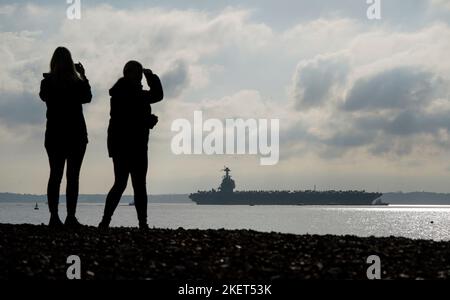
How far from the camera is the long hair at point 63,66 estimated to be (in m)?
11.4

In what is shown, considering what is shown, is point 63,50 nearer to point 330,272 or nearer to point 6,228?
point 6,228

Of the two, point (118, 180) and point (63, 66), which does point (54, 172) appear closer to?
point (118, 180)

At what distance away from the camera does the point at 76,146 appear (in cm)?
1153

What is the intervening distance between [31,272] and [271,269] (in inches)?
110

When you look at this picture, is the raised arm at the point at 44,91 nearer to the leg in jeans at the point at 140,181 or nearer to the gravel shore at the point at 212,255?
the leg in jeans at the point at 140,181

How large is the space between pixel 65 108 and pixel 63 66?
0.73 m

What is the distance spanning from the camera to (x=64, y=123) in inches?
456

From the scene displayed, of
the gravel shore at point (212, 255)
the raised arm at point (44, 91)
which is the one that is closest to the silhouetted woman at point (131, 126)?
the raised arm at point (44, 91)

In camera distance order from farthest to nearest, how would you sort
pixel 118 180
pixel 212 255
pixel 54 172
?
pixel 118 180 < pixel 54 172 < pixel 212 255

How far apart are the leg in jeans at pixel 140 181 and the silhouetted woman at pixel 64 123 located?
937mm

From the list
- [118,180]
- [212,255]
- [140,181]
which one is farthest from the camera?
[140,181]

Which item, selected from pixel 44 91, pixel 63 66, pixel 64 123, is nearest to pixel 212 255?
pixel 64 123
